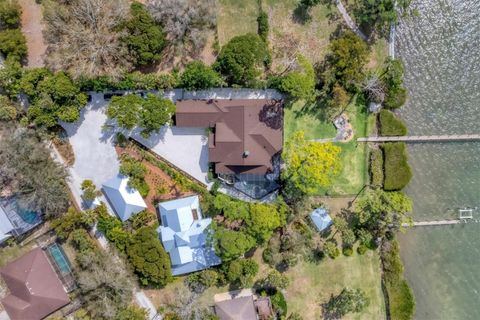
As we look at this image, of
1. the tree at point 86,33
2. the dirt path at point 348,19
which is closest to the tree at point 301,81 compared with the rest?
the dirt path at point 348,19

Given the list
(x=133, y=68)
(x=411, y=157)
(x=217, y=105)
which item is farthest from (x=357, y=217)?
(x=133, y=68)

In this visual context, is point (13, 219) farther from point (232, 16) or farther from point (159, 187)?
→ point (232, 16)

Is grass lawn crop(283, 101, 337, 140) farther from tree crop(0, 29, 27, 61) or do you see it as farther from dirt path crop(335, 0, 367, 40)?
tree crop(0, 29, 27, 61)

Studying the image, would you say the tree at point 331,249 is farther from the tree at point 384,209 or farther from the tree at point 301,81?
the tree at point 301,81

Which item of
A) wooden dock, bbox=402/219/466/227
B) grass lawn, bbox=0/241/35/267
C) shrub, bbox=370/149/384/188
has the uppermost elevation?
shrub, bbox=370/149/384/188

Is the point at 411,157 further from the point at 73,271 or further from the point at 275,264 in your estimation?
the point at 73,271

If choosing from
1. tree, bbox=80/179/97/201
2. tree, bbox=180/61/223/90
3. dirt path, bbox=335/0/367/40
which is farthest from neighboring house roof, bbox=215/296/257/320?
dirt path, bbox=335/0/367/40
